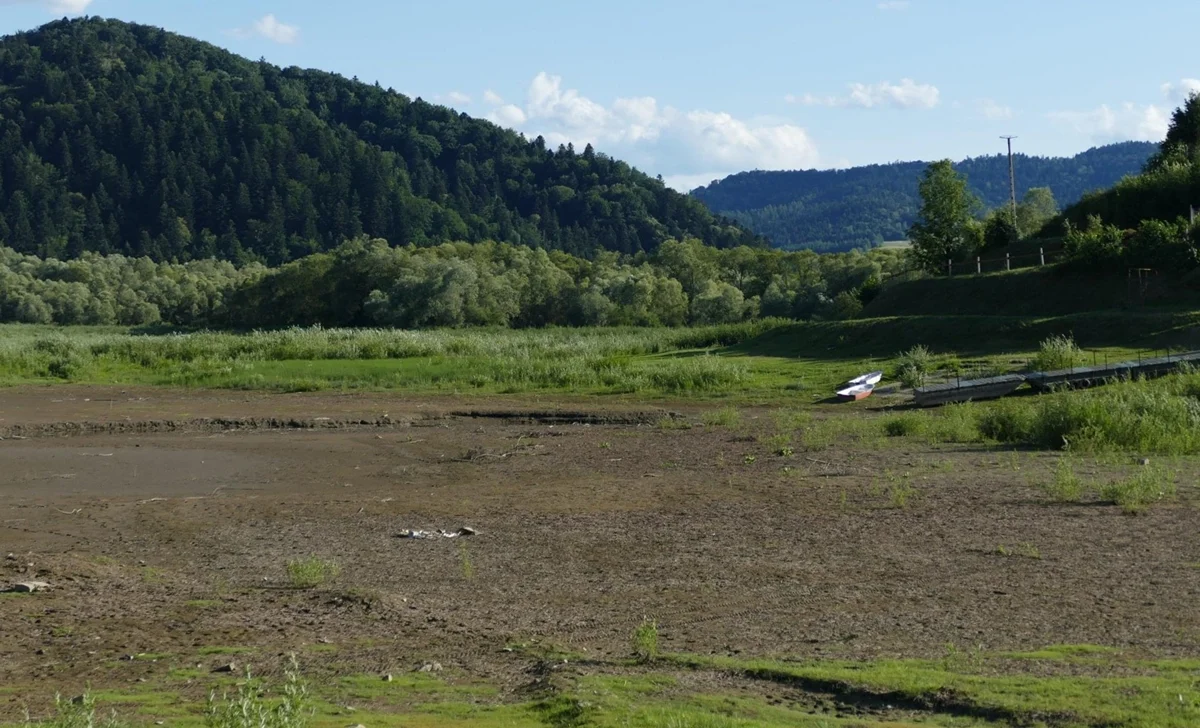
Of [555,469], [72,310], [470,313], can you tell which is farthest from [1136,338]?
[72,310]

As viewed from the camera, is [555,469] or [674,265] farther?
[674,265]

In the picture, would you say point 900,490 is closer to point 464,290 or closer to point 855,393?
point 855,393

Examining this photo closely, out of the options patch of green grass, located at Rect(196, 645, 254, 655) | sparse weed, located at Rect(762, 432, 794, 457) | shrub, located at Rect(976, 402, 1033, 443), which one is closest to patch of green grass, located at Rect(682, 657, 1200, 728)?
patch of green grass, located at Rect(196, 645, 254, 655)

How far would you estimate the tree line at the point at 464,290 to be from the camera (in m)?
83.1

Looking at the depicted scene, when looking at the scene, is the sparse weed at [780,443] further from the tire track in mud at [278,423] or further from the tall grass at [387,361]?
the tall grass at [387,361]

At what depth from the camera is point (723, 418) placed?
28875mm

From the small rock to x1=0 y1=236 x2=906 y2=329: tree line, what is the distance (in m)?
59.2

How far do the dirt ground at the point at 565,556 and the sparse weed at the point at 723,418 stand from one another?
8.12ft

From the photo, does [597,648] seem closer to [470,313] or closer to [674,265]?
[470,313]

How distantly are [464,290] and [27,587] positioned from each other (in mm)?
70649

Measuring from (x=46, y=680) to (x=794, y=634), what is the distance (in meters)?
5.45

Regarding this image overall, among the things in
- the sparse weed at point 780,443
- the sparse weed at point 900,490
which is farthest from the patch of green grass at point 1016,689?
the sparse weed at point 780,443

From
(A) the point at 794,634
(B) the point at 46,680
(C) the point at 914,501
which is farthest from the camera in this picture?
(C) the point at 914,501

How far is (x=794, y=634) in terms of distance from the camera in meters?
10.6
